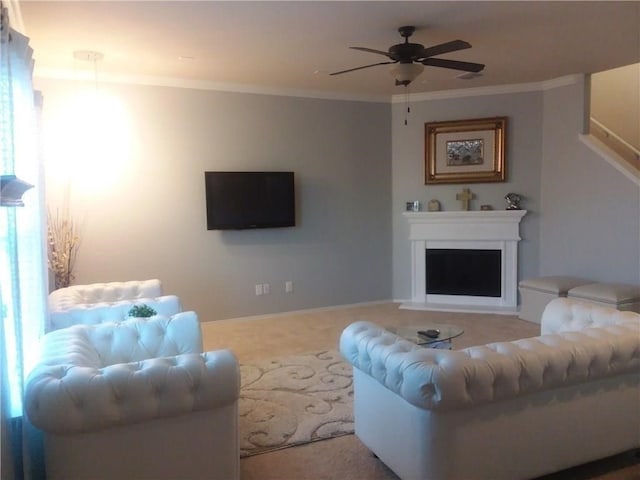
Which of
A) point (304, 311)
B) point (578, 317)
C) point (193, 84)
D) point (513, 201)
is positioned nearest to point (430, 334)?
point (578, 317)

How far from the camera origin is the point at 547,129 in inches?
237

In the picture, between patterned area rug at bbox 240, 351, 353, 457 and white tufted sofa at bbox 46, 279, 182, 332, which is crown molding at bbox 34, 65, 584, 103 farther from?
patterned area rug at bbox 240, 351, 353, 457

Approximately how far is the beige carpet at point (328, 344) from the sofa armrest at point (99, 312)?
3.18 ft

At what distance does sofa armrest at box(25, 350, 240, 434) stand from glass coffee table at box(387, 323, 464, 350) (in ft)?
5.64

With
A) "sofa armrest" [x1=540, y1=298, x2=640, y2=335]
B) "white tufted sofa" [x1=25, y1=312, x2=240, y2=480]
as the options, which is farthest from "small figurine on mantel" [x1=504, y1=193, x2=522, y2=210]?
"white tufted sofa" [x1=25, y1=312, x2=240, y2=480]

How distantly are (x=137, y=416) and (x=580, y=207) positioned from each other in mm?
5299

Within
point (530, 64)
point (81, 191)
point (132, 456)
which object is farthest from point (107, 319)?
point (530, 64)

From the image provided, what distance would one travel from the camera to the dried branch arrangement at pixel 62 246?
4.80m

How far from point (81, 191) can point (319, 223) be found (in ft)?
8.70

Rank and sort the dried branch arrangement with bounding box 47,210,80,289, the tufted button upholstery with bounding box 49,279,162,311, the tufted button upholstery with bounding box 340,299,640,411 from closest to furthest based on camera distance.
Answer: the tufted button upholstery with bounding box 340,299,640,411, the tufted button upholstery with bounding box 49,279,162,311, the dried branch arrangement with bounding box 47,210,80,289

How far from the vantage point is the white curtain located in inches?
77.9

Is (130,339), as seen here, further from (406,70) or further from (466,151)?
(466,151)

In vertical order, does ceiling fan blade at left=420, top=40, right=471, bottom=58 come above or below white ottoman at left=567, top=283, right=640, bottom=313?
above

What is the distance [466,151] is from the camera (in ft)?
20.5
